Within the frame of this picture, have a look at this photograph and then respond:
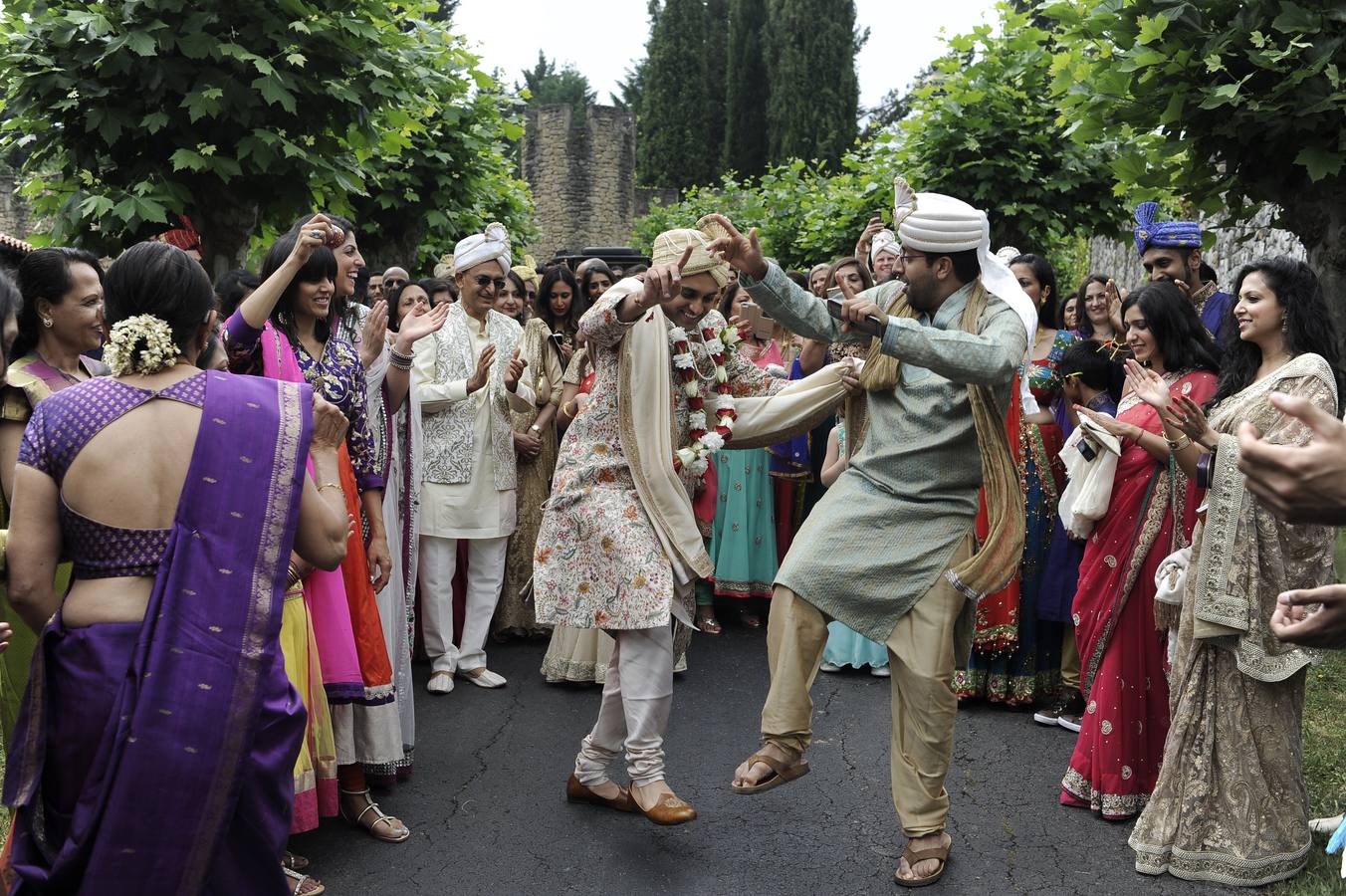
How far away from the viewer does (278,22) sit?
21.1 feet

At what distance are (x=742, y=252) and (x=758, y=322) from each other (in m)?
4.34

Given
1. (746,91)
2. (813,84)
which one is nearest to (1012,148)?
(813,84)

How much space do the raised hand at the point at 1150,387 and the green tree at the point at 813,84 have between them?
118 feet

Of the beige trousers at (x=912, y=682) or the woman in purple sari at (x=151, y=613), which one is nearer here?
the woman in purple sari at (x=151, y=613)

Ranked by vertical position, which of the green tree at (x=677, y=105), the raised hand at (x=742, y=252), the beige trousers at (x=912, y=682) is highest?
the green tree at (x=677, y=105)

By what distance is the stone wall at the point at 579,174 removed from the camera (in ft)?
113

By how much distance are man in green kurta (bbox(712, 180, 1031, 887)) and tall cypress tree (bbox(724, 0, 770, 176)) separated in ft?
125

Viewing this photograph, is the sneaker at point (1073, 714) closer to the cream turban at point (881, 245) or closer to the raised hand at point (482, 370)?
→ the cream turban at point (881, 245)

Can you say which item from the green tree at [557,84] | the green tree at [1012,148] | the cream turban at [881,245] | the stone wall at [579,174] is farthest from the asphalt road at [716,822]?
the green tree at [557,84]

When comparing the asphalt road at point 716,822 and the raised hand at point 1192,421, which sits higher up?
the raised hand at point 1192,421

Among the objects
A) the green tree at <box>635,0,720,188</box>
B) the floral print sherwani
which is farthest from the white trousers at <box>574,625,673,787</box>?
the green tree at <box>635,0,720,188</box>

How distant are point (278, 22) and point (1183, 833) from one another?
557 cm

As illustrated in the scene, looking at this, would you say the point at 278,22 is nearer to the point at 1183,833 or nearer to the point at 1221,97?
the point at 1221,97

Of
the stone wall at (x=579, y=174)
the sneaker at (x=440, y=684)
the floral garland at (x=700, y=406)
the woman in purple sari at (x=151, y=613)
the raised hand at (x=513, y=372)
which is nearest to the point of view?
the woman in purple sari at (x=151, y=613)
